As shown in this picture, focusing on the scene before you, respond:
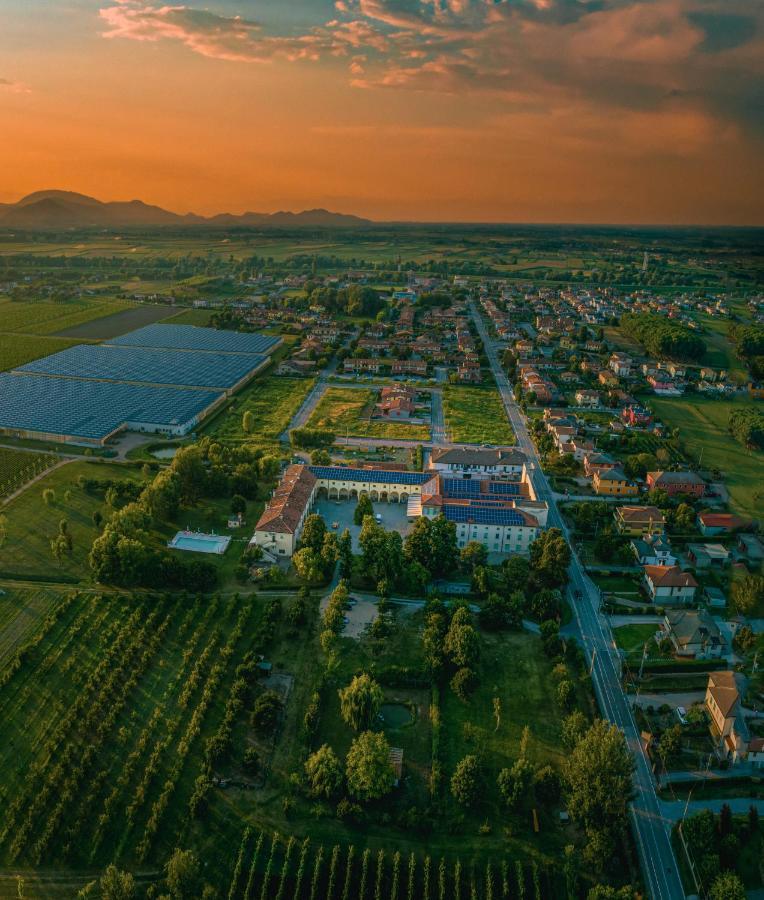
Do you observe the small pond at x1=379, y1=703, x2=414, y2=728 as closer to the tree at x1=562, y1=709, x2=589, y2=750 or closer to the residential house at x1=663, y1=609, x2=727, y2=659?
the tree at x1=562, y1=709, x2=589, y2=750

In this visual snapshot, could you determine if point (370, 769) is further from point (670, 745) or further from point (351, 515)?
point (351, 515)

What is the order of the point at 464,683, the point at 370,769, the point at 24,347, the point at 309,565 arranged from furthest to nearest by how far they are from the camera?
the point at 24,347 → the point at 309,565 → the point at 464,683 → the point at 370,769

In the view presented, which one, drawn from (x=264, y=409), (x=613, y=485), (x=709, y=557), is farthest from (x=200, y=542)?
(x=709, y=557)

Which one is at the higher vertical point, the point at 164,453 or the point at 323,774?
the point at 164,453

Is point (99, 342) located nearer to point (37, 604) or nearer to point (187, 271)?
point (37, 604)

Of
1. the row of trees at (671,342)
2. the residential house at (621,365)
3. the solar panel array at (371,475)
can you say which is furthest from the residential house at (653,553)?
the row of trees at (671,342)

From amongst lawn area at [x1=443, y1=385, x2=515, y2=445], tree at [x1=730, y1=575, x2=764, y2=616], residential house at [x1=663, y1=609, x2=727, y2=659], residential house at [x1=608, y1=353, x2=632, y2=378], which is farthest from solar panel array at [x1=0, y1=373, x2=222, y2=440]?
residential house at [x1=608, y1=353, x2=632, y2=378]

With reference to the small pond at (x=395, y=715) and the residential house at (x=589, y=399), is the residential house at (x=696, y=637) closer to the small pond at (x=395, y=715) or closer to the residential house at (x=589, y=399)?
the small pond at (x=395, y=715)
